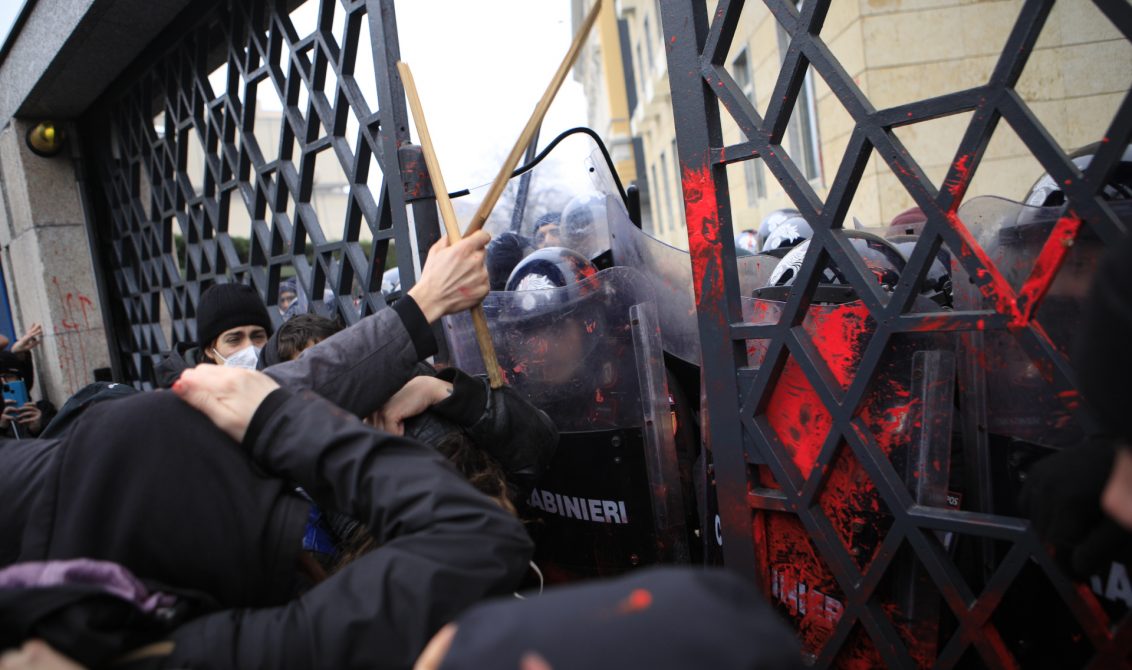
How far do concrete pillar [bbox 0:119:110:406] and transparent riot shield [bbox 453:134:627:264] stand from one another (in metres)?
4.90

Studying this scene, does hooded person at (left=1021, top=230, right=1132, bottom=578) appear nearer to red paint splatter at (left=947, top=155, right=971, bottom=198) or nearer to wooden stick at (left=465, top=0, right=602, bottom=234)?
red paint splatter at (left=947, top=155, right=971, bottom=198)

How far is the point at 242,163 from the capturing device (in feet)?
15.0

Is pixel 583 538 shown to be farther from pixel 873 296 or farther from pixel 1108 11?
pixel 1108 11

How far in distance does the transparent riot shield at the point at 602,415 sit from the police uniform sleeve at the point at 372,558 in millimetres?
1087

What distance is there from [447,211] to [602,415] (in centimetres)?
83

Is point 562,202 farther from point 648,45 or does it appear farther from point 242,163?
point 648,45

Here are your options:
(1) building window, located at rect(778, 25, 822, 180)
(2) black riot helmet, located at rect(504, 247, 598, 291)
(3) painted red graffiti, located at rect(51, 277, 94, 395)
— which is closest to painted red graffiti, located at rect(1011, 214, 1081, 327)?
(2) black riot helmet, located at rect(504, 247, 598, 291)

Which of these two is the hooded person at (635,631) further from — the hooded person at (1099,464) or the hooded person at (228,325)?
the hooded person at (228,325)

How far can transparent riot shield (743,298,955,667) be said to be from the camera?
1839 millimetres

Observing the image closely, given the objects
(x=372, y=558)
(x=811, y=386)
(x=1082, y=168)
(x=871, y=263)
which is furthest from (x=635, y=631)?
(x=871, y=263)

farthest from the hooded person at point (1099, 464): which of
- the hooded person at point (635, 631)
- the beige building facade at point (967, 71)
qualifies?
the beige building facade at point (967, 71)

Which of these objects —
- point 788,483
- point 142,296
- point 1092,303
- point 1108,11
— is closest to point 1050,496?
point 1092,303

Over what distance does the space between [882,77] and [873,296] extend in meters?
6.72

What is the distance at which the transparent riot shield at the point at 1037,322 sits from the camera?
1.61 metres
